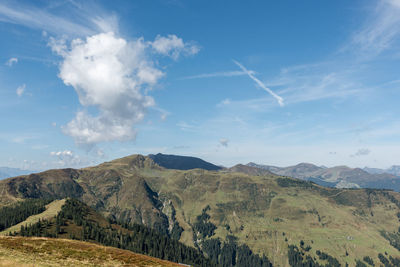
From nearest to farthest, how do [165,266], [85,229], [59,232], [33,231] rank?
1. [165,266]
2. [33,231]
3. [59,232]
4. [85,229]

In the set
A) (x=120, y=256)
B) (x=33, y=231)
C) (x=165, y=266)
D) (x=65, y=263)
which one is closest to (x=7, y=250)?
(x=65, y=263)

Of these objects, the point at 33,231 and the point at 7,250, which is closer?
the point at 7,250

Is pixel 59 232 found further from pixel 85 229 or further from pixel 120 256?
pixel 120 256

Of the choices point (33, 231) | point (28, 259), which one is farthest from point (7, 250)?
point (33, 231)

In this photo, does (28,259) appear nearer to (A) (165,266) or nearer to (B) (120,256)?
(B) (120,256)

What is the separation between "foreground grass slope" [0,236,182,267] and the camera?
5169 cm

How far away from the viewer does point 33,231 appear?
546 feet

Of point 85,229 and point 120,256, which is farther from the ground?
point 120,256

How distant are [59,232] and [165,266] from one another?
153673 millimetres

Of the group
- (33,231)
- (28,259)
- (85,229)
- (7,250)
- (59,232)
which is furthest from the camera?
(85,229)

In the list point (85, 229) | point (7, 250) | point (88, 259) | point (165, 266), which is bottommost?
point (85, 229)

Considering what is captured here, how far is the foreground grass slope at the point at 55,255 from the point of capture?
5169 cm

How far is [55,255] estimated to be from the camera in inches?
2366

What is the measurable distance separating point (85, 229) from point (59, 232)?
66.0ft
